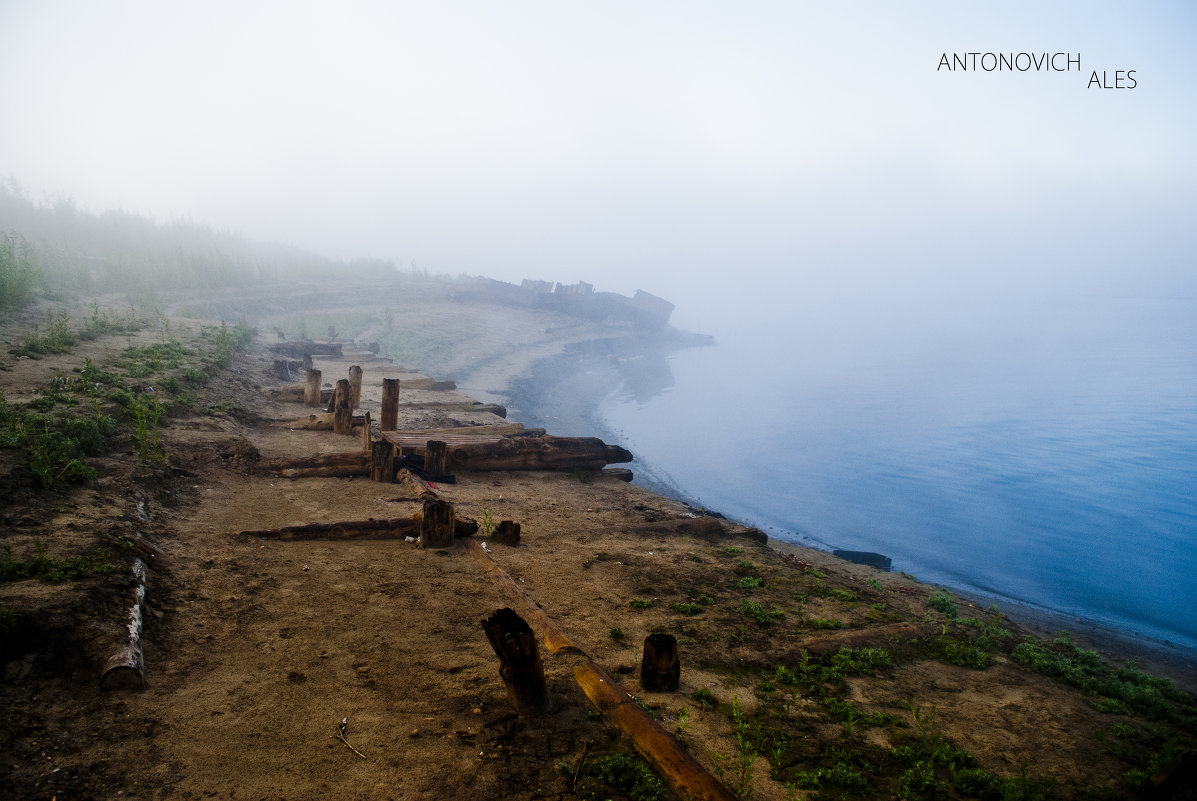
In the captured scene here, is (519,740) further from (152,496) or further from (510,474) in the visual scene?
(510,474)

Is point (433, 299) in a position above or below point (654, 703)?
above

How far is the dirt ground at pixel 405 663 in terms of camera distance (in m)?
2.73

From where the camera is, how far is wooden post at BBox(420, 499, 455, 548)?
5645 mm

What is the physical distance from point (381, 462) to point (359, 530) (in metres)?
2.20

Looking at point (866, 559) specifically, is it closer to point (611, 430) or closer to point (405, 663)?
point (405, 663)

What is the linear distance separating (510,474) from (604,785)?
262 inches

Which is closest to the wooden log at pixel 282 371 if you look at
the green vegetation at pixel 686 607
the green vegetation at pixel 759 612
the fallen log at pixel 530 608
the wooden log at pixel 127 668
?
the fallen log at pixel 530 608

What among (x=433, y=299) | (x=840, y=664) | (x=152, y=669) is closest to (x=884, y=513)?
(x=840, y=664)

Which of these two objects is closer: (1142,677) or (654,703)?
(654,703)

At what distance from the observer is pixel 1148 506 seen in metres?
16.8

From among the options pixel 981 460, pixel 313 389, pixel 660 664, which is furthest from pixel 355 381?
pixel 981 460

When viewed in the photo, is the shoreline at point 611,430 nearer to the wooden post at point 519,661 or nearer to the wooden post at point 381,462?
the wooden post at point 381,462

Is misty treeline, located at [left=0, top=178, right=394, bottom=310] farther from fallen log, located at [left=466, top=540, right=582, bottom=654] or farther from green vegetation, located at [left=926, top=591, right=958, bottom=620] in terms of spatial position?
green vegetation, located at [left=926, top=591, right=958, bottom=620]

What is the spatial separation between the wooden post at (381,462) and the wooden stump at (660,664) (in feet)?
16.8
